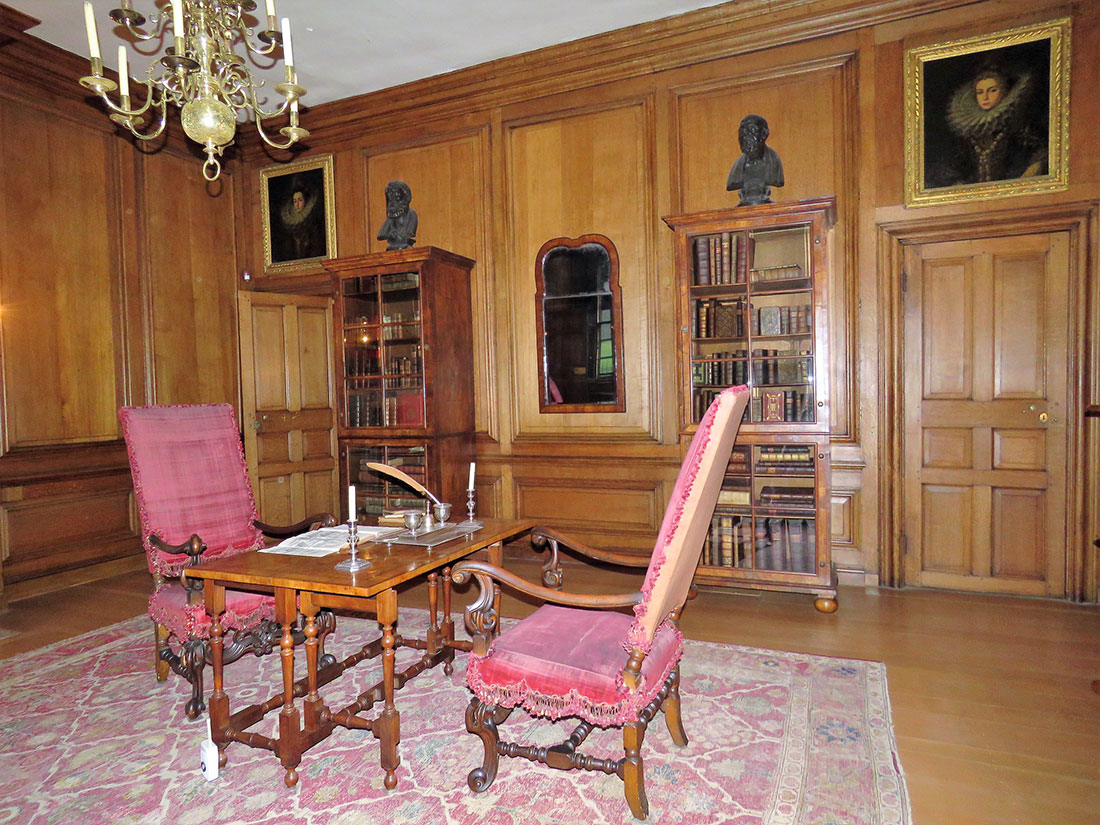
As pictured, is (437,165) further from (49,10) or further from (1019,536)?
(1019,536)

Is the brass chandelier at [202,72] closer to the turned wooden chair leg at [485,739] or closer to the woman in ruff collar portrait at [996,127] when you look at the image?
the turned wooden chair leg at [485,739]

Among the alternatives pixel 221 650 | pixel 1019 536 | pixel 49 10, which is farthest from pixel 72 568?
pixel 1019 536

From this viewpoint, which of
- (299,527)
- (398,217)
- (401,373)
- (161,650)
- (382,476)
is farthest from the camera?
(398,217)

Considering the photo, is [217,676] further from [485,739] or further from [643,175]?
[643,175]

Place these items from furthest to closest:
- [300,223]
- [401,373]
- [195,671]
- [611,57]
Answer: [300,223] → [401,373] → [611,57] → [195,671]

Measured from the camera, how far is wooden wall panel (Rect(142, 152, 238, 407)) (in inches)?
222

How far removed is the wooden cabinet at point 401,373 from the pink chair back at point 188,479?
5.04 ft

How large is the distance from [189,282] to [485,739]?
5.27 meters

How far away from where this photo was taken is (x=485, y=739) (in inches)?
88.9

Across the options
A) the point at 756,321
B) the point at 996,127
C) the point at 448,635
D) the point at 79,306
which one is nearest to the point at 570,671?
the point at 448,635

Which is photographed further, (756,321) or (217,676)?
(756,321)

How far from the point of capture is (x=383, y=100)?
18.4 ft

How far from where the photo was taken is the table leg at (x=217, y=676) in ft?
8.00

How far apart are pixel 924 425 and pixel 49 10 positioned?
6.35 m
